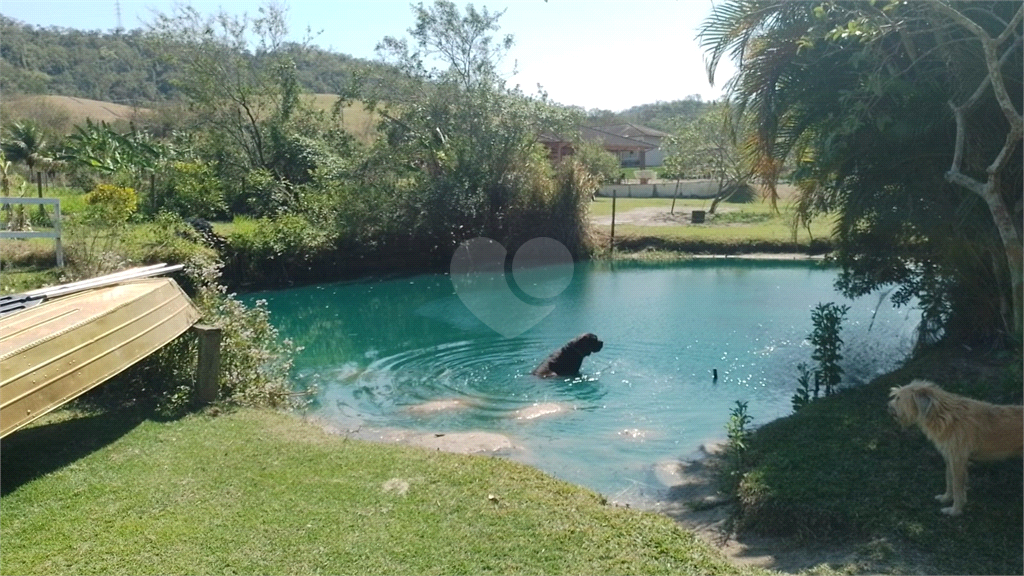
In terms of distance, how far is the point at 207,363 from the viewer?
9258 millimetres

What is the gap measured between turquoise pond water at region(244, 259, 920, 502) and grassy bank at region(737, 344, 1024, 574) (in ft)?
4.98

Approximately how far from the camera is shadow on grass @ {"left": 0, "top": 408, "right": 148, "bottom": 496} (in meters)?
6.79

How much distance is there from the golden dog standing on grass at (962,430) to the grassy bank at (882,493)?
266 millimetres

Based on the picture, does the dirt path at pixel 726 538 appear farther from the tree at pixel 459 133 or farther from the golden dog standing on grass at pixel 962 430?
the tree at pixel 459 133

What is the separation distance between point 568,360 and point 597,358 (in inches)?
53.0

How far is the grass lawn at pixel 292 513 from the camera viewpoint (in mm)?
5117

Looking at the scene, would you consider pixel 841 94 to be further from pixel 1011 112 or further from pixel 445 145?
pixel 445 145

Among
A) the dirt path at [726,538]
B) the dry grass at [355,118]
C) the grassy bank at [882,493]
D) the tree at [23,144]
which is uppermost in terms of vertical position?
the dry grass at [355,118]

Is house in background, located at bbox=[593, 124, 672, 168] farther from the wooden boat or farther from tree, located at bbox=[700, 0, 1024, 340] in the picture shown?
the wooden boat

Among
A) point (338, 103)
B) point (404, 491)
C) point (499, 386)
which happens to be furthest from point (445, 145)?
point (404, 491)

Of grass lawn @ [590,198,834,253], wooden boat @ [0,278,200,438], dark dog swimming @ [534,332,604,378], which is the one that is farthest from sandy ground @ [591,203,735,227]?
wooden boat @ [0,278,200,438]

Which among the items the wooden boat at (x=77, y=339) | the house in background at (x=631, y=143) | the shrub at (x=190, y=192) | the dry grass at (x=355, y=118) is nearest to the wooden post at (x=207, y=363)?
the wooden boat at (x=77, y=339)

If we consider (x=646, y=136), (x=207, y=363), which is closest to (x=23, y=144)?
(x=207, y=363)

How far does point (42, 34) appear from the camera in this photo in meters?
79.2
